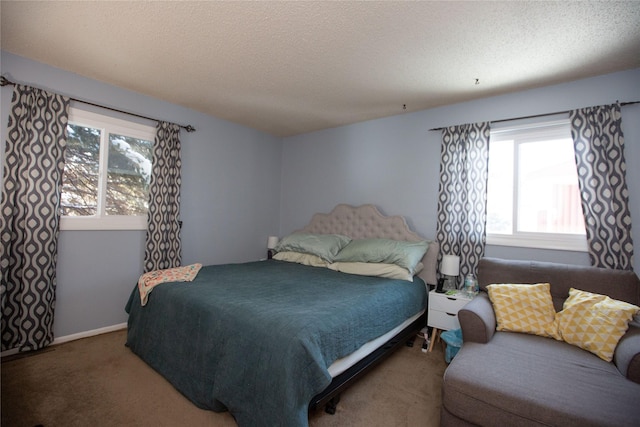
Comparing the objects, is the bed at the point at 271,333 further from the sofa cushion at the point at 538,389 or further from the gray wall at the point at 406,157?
the gray wall at the point at 406,157

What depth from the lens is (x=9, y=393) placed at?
1.96 metres

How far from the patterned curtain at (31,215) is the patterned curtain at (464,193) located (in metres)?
3.79

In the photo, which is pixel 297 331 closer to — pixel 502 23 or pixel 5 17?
pixel 502 23

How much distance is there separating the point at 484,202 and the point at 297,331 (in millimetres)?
2427

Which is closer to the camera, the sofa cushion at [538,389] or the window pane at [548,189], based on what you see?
the sofa cushion at [538,389]

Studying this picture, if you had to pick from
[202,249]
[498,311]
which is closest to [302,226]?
[202,249]

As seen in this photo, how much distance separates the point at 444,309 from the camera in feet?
8.93

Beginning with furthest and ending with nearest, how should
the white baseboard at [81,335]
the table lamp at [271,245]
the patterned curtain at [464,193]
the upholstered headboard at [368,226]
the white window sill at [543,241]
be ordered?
1. the table lamp at [271,245]
2. the upholstered headboard at [368,226]
3. the patterned curtain at [464,193]
4. the white window sill at [543,241]
5. the white baseboard at [81,335]

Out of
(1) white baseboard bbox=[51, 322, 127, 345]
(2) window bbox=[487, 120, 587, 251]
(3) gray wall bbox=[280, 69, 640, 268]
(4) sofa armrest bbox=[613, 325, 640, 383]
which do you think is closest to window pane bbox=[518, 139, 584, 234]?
(2) window bbox=[487, 120, 587, 251]

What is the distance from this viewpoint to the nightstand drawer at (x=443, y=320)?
2664 millimetres

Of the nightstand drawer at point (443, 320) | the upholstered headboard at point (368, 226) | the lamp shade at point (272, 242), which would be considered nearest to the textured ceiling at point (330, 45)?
the upholstered headboard at point (368, 226)

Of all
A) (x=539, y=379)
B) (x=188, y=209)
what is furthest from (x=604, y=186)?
(x=188, y=209)

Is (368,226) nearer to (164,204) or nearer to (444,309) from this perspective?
(444,309)

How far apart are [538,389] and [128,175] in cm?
384
